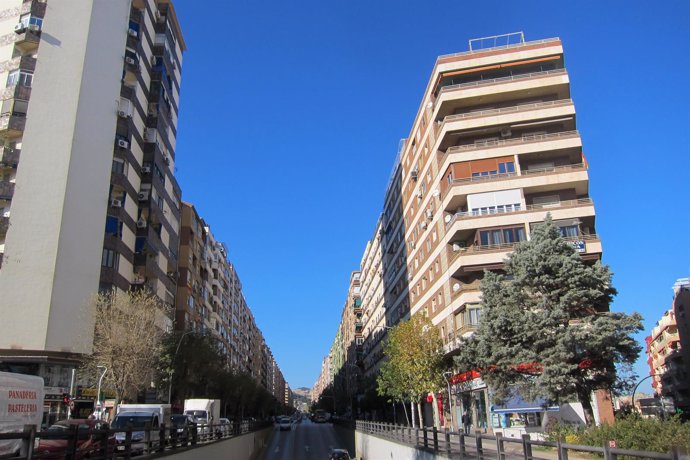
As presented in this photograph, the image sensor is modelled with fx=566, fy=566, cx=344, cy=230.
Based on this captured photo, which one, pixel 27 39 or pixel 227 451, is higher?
pixel 27 39

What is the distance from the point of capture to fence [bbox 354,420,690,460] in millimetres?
7821

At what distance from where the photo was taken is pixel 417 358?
144ft

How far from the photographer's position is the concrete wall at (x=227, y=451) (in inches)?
778

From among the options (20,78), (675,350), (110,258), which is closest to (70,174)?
(110,258)

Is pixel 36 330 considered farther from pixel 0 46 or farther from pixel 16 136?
pixel 0 46

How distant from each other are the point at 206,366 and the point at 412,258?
76.7 feet

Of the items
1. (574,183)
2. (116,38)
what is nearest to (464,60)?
(574,183)

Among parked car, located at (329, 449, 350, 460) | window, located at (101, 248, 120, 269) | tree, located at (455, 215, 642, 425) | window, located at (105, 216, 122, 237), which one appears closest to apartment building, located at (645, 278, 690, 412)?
parked car, located at (329, 449, 350, 460)

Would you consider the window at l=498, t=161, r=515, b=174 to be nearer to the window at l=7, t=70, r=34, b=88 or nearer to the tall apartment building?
the tall apartment building

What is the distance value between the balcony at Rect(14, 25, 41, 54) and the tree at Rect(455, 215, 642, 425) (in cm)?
4319

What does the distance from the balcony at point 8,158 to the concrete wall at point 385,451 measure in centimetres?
3428

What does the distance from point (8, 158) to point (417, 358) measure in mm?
35596

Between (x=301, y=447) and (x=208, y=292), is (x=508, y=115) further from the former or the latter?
(x=208, y=292)

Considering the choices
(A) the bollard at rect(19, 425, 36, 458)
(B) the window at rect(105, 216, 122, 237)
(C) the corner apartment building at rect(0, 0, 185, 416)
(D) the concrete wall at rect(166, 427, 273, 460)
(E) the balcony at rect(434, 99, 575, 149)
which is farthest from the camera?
(B) the window at rect(105, 216, 122, 237)
